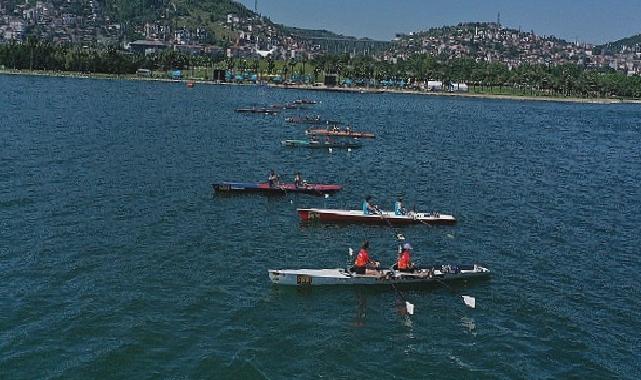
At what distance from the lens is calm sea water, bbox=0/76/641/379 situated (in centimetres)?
3231

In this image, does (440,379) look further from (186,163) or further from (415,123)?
(415,123)

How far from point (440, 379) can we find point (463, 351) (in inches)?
139

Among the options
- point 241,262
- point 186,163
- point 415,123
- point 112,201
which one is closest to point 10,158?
point 186,163

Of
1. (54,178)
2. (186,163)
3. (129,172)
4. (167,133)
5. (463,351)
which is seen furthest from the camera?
(167,133)

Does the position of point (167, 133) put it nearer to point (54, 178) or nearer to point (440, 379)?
point (54, 178)

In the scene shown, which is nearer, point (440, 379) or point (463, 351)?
point (440, 379)

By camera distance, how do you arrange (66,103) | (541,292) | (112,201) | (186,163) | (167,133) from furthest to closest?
(66,103) < (167,133) < (186,163) < (112,201) < (541,292)

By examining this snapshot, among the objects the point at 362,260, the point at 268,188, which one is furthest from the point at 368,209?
the point at 362,260

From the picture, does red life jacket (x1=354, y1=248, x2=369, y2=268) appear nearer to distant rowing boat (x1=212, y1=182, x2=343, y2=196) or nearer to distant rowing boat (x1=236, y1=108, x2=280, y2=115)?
distant rowing boat (x1=212, y1=182, x2=343, y2=196)

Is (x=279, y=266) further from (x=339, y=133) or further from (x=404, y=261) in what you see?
(x=339, y=133)

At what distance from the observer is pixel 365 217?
191ft

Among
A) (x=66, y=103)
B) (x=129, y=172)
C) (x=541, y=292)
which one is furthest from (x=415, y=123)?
(x=541, y=292)

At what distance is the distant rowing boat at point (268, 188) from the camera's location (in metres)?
67.8

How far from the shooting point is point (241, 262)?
45.7 meters
